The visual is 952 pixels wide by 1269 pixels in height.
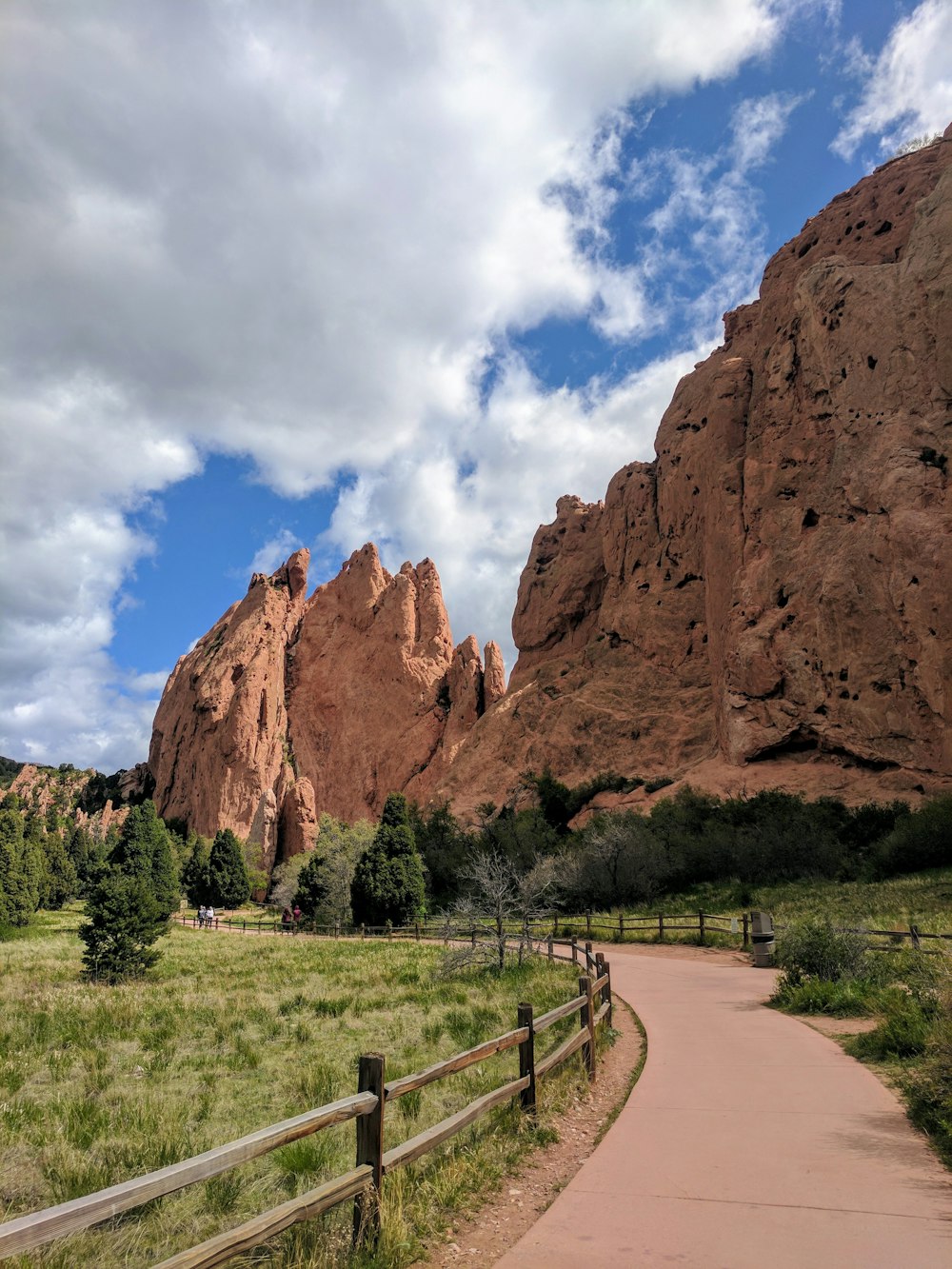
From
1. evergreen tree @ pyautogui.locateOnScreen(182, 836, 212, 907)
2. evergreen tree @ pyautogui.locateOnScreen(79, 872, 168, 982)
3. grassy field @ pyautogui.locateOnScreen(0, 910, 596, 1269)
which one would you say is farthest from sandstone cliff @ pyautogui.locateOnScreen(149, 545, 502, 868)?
grassy field @ pyautogui.locateOnScreen(0, 910, 596, 1269)

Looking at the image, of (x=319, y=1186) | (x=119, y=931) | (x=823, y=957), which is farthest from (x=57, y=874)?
(x=319, y=1186)

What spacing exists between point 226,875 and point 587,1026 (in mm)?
56341

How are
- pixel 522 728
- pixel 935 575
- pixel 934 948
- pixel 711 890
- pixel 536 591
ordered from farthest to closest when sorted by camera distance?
pixel 536 591 < pixel 522 728 < pixel 935 575 < pixel 711 890 < pixel 934 948

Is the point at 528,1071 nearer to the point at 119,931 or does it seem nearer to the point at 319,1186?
the point at 319,1186

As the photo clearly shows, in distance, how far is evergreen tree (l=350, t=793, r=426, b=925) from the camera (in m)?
35.2

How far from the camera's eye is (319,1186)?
3869 millimetres

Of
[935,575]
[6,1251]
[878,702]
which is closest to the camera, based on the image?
[6,1251]

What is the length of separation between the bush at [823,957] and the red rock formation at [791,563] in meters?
26.9

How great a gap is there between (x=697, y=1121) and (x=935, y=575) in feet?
118

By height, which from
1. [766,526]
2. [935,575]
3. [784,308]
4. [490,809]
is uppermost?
[784,308]

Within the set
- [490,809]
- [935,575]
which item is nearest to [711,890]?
[935,575]

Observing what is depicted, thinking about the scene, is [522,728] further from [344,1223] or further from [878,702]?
[344,1223]

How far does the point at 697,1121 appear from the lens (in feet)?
19.8

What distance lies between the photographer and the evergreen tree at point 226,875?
189ft
